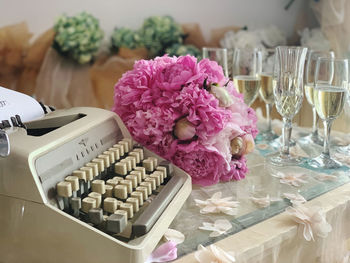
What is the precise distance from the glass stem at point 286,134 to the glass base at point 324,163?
0.07 meters

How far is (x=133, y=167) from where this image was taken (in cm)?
83

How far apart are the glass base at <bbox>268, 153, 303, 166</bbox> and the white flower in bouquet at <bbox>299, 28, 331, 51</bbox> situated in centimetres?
169

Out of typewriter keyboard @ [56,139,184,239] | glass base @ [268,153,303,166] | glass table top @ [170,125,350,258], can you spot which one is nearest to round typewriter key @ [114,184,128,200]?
typewriter keyboard @ [56,139,184,239]

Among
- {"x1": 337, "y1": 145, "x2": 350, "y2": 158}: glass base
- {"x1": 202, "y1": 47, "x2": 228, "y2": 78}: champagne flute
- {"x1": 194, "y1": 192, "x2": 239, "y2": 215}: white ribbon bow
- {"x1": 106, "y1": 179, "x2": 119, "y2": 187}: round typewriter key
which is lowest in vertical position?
{"x1": 337, "y1": 145, "x2": 350, "y2": 158}: glass base

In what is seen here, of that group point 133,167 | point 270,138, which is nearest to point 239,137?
point 133,167

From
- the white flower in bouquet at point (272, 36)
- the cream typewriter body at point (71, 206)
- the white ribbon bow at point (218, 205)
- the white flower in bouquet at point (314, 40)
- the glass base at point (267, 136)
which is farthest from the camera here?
the white flower in bouquet at point (272, 36)

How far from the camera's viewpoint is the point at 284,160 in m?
1.11

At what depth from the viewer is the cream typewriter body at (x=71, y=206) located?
2.00 ft

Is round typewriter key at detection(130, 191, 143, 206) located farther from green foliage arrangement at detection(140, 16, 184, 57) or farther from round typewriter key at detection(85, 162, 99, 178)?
green foliage arrangement at detection(140, 16, 184, 57)

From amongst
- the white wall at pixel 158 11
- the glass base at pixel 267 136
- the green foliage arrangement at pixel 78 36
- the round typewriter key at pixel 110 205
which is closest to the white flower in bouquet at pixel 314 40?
the white wall at pixel 158 11

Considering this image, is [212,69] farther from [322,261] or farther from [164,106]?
[322,261]

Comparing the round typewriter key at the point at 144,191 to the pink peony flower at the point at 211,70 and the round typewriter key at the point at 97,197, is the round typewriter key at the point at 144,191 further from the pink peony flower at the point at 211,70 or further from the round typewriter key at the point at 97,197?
the pink peony flower at the point at 211,70

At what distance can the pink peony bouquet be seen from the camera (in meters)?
0.91

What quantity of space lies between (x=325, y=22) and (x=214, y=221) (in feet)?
7.35
